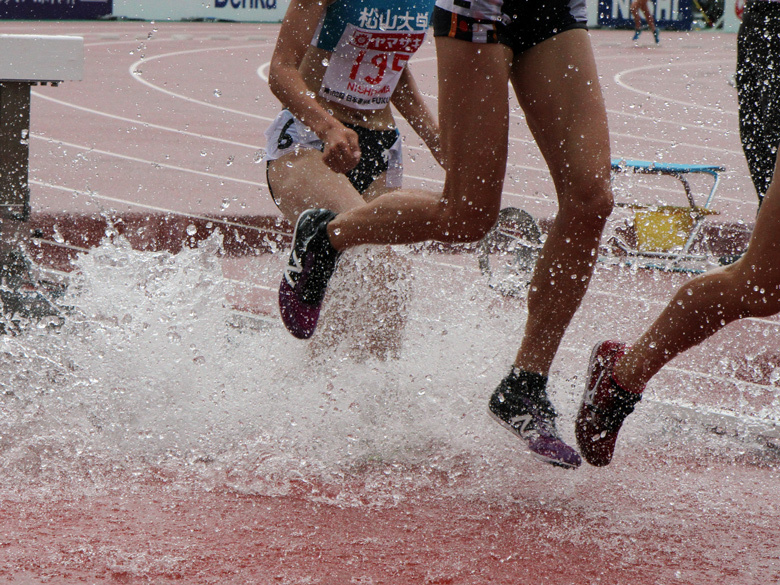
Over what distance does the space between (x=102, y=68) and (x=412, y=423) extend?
13.9 meters

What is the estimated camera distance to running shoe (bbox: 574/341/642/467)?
2.78 m

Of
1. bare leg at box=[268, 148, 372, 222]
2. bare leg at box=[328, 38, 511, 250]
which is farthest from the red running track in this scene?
bare leg at box=[328, 38, 511, 250]

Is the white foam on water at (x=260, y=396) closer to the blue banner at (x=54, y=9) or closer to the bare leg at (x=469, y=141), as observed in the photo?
the bare leg at (x=469, y=141)

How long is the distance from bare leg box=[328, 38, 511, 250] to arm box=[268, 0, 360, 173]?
0.33 meters

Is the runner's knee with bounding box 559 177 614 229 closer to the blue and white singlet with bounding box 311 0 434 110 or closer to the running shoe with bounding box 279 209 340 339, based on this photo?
the running shoe with bounding box 279 209 340 339

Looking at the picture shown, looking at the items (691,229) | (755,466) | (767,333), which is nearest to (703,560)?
(755,466)

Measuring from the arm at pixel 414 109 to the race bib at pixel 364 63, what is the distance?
0.50ft

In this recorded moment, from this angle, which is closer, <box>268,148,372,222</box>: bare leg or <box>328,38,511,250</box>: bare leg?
<box>328,38,511,250</box>: bare leg

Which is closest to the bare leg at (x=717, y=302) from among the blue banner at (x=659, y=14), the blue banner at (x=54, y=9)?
the blue banner at (x=54, y=9)

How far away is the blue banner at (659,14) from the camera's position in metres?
27.3

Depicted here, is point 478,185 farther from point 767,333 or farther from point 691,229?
point 691,229

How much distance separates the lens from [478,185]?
9.14 feet

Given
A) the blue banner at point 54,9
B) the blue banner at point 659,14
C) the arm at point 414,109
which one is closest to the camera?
the arm at point 414,109

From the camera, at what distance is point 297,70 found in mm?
3180
